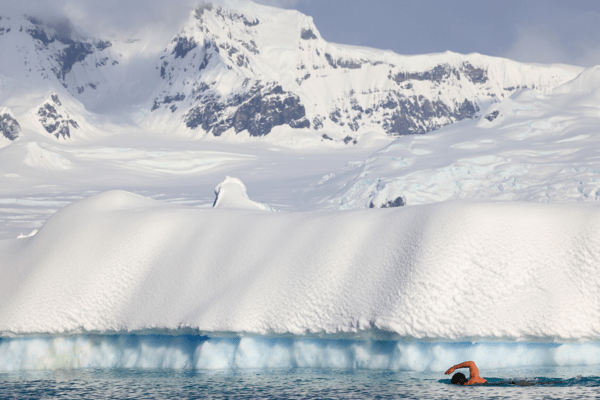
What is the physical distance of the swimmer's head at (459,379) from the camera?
50.1 ft

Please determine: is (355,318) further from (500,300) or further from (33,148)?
(33,148)

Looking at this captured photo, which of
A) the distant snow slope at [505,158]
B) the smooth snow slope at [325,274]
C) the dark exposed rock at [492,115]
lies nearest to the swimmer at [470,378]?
the smooth snow slope at [325,274]

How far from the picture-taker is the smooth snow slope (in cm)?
1702

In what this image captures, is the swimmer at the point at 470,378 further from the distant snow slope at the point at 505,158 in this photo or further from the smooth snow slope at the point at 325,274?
the distant snow slope at the point at 505,158

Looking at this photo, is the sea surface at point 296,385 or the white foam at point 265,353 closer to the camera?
the sea surface at point 296,385

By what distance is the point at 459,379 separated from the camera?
50.3 feet

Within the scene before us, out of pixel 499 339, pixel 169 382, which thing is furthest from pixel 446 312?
pixel 169 382

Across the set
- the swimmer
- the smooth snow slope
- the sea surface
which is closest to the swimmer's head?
the swimmer

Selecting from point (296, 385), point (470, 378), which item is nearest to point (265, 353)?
point (296, 385)

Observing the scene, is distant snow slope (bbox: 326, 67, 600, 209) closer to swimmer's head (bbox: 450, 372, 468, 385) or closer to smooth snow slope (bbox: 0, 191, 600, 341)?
smooth snow slope (bbox: 0, 191, 600, 341)

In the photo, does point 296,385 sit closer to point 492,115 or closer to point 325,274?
point 325,274

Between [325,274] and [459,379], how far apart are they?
16.0 ft

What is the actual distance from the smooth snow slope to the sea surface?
1.00m

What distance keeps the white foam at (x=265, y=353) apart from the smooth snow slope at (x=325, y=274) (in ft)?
1.67
